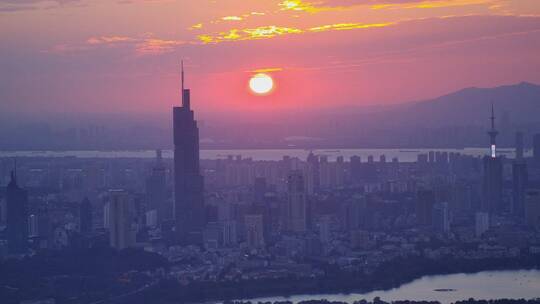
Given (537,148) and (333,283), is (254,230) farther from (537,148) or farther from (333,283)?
(537,148)

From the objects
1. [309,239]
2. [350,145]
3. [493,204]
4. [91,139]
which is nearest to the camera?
[309,239]

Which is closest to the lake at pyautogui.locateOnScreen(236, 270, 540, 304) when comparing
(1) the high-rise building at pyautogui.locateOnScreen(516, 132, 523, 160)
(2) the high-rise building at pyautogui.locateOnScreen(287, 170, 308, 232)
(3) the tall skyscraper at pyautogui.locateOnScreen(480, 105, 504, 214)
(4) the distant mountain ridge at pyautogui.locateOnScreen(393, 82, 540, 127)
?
(2) the high-rise building at pyautogui.locateOnScreen(287, 170, 308, 232)

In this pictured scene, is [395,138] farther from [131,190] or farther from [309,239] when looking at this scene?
[309,239]

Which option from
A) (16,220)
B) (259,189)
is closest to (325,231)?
(259,189)

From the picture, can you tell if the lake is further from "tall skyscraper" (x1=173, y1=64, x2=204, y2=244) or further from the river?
the river

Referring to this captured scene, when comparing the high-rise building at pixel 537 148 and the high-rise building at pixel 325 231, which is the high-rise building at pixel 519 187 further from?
the high-rise building at pixel 325 231

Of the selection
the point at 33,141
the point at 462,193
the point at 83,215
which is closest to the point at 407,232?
the point at 462,193
